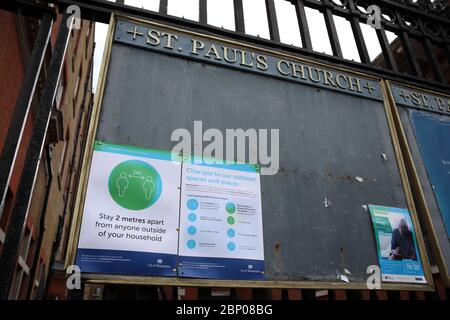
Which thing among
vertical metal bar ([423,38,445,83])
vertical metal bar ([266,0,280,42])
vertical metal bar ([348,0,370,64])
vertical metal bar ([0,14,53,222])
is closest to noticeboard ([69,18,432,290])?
vertical metal bar ([266,0,280,42])

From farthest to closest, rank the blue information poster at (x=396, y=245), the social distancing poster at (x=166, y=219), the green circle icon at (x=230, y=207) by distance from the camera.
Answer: the blue information poster at (x=396, y=245), the green circle icon at (x=230, y=207), the social distancing poster at (x=166, y=219)

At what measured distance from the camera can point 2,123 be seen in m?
6.07

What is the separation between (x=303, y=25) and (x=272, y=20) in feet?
1.30

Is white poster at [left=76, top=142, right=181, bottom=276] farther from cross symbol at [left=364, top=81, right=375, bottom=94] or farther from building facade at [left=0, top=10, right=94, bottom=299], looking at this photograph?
cross symbol at [left=364, top=81, right=375, bottom=94]

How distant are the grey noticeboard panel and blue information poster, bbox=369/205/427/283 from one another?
9 cm

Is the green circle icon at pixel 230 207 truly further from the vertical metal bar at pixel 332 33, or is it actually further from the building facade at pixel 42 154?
the vertical metal bar at pixel 332 33

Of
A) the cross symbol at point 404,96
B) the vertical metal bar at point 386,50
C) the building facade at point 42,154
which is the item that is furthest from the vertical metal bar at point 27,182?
the vertical metal bar at point 386,50

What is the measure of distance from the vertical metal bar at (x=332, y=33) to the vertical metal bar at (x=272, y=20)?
0.73m

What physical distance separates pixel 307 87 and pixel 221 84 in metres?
1.00

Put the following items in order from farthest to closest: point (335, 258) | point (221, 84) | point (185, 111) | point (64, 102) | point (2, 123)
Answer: point (64, 102), point (2, 123), point (221, 84), point (185, 111), point (335, 258)

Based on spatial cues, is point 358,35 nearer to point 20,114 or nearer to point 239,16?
point 239,16

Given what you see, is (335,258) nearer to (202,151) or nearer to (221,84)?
(202,151)

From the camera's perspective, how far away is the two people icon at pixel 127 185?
2.72m
